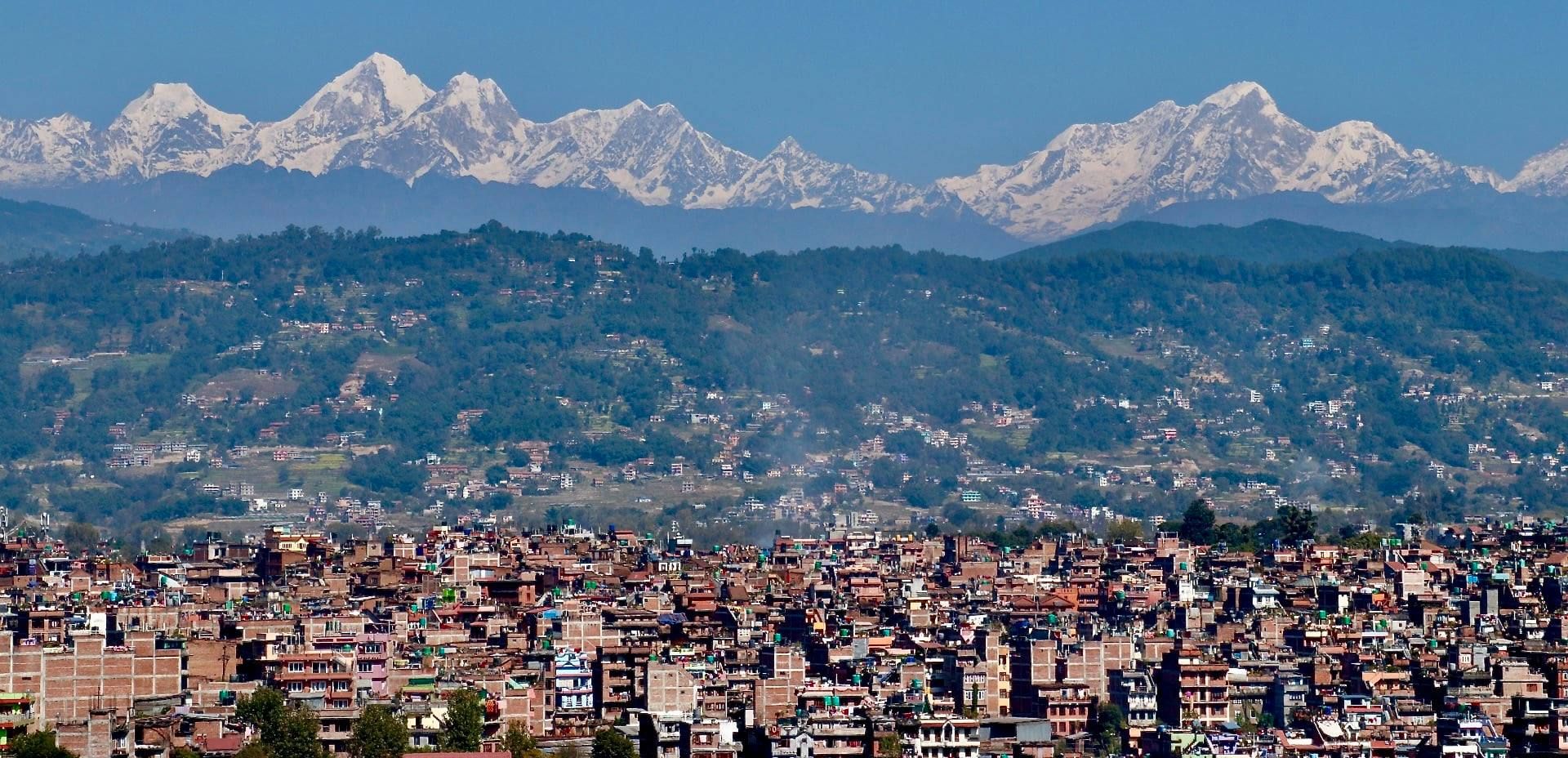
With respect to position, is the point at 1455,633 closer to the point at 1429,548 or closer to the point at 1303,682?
the point at 1303,682

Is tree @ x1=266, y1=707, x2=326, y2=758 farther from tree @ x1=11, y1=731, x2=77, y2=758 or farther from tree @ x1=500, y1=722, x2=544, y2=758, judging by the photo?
tree @ x1=11, y1=731, x2=77, y2=758

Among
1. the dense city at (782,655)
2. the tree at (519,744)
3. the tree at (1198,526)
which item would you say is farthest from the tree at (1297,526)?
the tree at (519,744)

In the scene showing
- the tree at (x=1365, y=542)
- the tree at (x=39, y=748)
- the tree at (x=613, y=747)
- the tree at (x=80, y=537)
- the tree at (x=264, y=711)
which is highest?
the tree at (x=80, y=537)

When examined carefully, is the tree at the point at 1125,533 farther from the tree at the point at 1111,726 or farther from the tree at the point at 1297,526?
the tree at the point at 1111,726

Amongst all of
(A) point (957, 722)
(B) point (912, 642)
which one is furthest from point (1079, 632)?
(A) point (957, 722)

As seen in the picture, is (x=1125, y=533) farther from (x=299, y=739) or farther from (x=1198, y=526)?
(x=299, y=739)

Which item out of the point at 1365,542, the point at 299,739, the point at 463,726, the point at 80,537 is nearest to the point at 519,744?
the point at 463,726
